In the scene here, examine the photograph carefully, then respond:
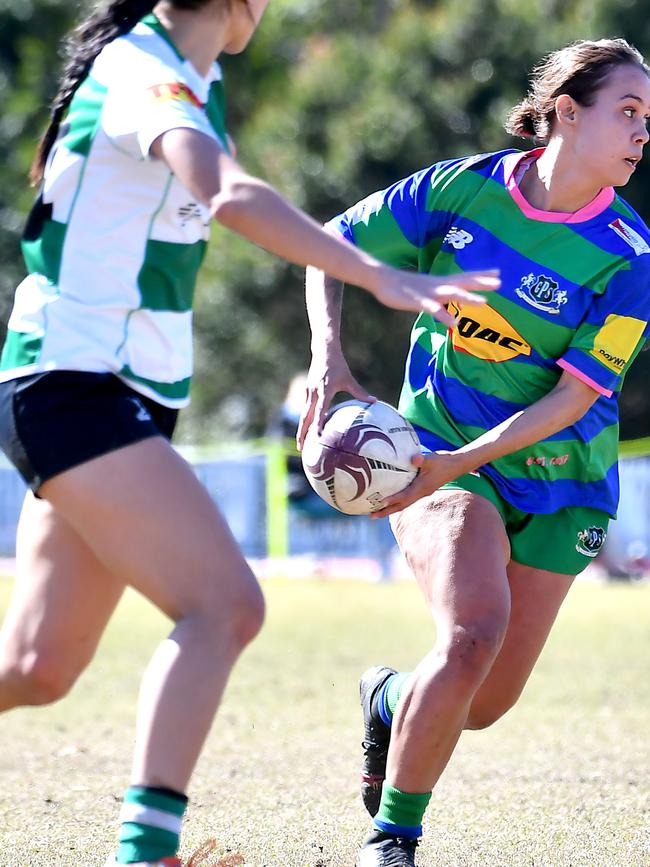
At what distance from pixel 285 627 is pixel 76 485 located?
27.8 ft

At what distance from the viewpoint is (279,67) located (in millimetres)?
30844

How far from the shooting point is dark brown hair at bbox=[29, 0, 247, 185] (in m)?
3.53

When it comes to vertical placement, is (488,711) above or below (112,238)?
below

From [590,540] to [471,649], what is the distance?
80 cm

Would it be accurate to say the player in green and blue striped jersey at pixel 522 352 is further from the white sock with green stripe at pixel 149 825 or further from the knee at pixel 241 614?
the white sock with green stripe at pixel 149 825

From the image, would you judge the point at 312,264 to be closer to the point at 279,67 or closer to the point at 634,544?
the point at 634,544

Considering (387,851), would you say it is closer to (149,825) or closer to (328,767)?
(149,825)

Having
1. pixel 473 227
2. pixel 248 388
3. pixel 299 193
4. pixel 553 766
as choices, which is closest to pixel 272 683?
pixel 553 766

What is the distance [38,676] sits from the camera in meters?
3.44

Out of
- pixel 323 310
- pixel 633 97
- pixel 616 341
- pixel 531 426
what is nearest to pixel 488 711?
pixel 531 426

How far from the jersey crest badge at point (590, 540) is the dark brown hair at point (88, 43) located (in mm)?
2130

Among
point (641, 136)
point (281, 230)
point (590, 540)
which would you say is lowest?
point (590, 540)

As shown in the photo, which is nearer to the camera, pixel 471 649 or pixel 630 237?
pixel 471 649

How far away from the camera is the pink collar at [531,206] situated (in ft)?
15.0
